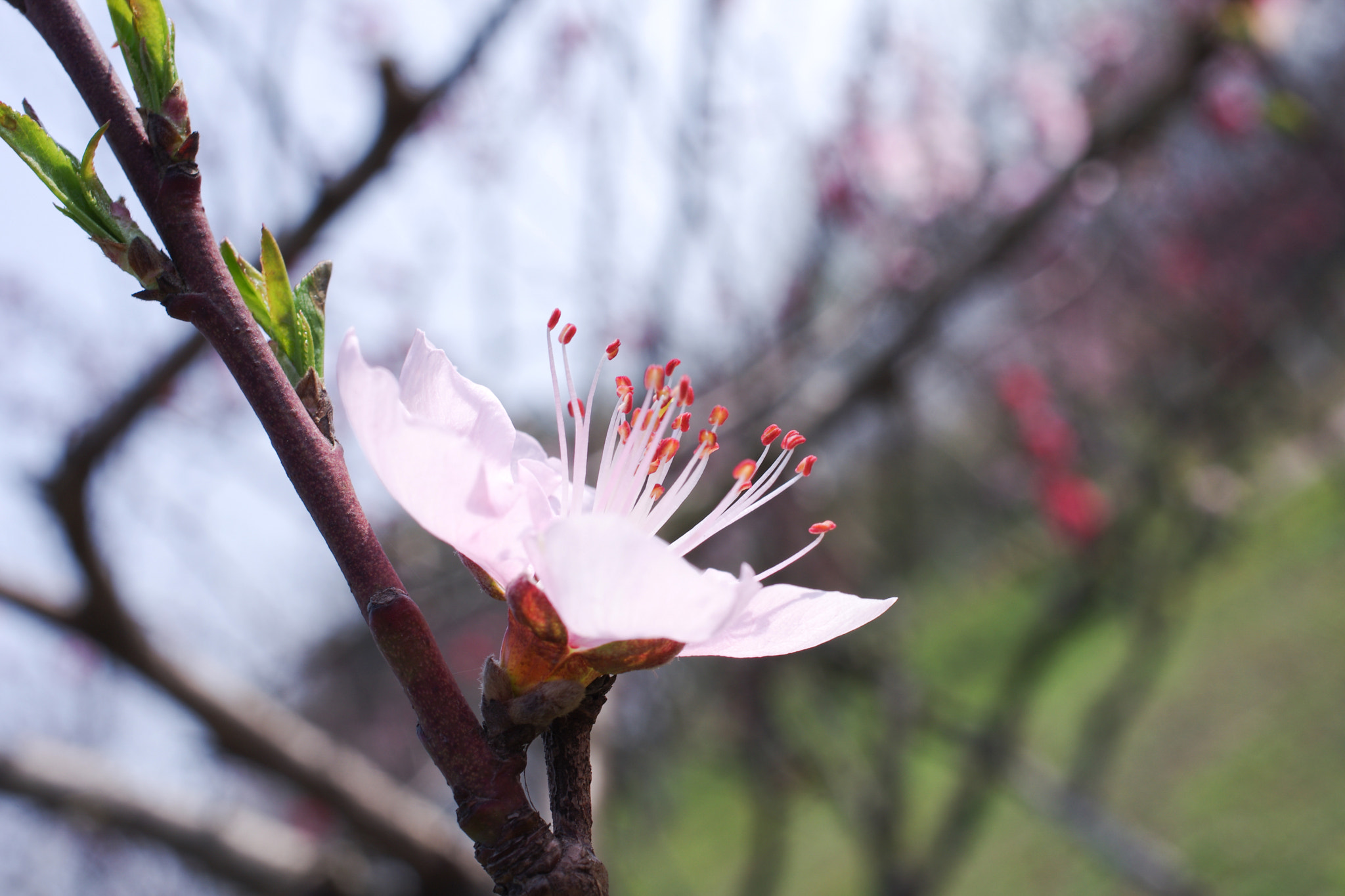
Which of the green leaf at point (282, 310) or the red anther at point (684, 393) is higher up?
the red anther at point (684, 393)

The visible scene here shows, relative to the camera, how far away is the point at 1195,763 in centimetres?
524

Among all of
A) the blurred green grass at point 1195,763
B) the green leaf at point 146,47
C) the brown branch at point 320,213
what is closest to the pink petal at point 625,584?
the green leaf at point 146,47

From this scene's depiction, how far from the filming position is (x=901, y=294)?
2.76 m

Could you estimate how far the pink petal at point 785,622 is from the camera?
470 millimetres

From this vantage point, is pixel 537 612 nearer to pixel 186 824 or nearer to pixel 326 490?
pixel 326 490

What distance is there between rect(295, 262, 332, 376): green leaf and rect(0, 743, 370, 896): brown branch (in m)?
1.94

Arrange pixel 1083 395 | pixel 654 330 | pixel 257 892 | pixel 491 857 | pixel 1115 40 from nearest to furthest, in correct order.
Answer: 1. pixel 491 857
2. pixel 257 892
3. pixel 654 330
4. pixel 1115 40
5. pixel 1083 395

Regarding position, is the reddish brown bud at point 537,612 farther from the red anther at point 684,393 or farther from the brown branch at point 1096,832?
the brown branch at point 1096,832

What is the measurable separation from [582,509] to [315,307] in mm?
251

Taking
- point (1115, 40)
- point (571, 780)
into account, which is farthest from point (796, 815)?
point (571, 780)

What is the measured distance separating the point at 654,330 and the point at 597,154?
690mm

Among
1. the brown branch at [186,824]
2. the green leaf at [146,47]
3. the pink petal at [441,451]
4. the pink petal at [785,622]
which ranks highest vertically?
the brown branch at [186,824]

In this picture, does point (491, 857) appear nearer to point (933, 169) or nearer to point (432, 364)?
point (432, 364)

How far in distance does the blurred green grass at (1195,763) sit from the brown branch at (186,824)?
762 mm
